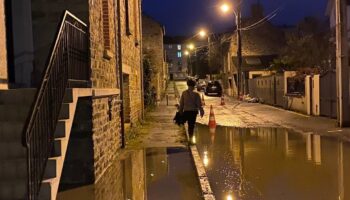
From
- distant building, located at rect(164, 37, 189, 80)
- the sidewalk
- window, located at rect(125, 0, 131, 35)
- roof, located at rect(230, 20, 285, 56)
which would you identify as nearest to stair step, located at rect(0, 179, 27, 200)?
the sidewalk

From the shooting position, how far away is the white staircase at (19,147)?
21.2 feet

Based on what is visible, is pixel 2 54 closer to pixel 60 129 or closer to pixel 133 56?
pixel 60 129

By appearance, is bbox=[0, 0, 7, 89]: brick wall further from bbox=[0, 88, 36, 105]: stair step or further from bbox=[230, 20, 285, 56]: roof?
bbox=[230, 20, 285, 56]: roof

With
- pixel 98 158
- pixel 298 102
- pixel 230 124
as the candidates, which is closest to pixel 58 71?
pixel 98 158

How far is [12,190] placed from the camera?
6488 millimetres

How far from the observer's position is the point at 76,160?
952cm

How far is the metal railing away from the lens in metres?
6.01

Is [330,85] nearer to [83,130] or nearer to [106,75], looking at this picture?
[106,75]

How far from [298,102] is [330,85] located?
5604 mm

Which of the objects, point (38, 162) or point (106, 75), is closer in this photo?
point (38, 162)

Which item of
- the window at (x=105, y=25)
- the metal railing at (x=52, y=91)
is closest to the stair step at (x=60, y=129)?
the metal railing at (x=52, y=91)


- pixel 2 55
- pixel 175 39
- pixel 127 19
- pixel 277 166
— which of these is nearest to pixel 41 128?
pixel 2 55

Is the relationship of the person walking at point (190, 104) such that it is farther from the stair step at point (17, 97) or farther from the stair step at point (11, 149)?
the stair step at point (11, 149)

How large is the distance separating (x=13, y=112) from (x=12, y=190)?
150 cm
